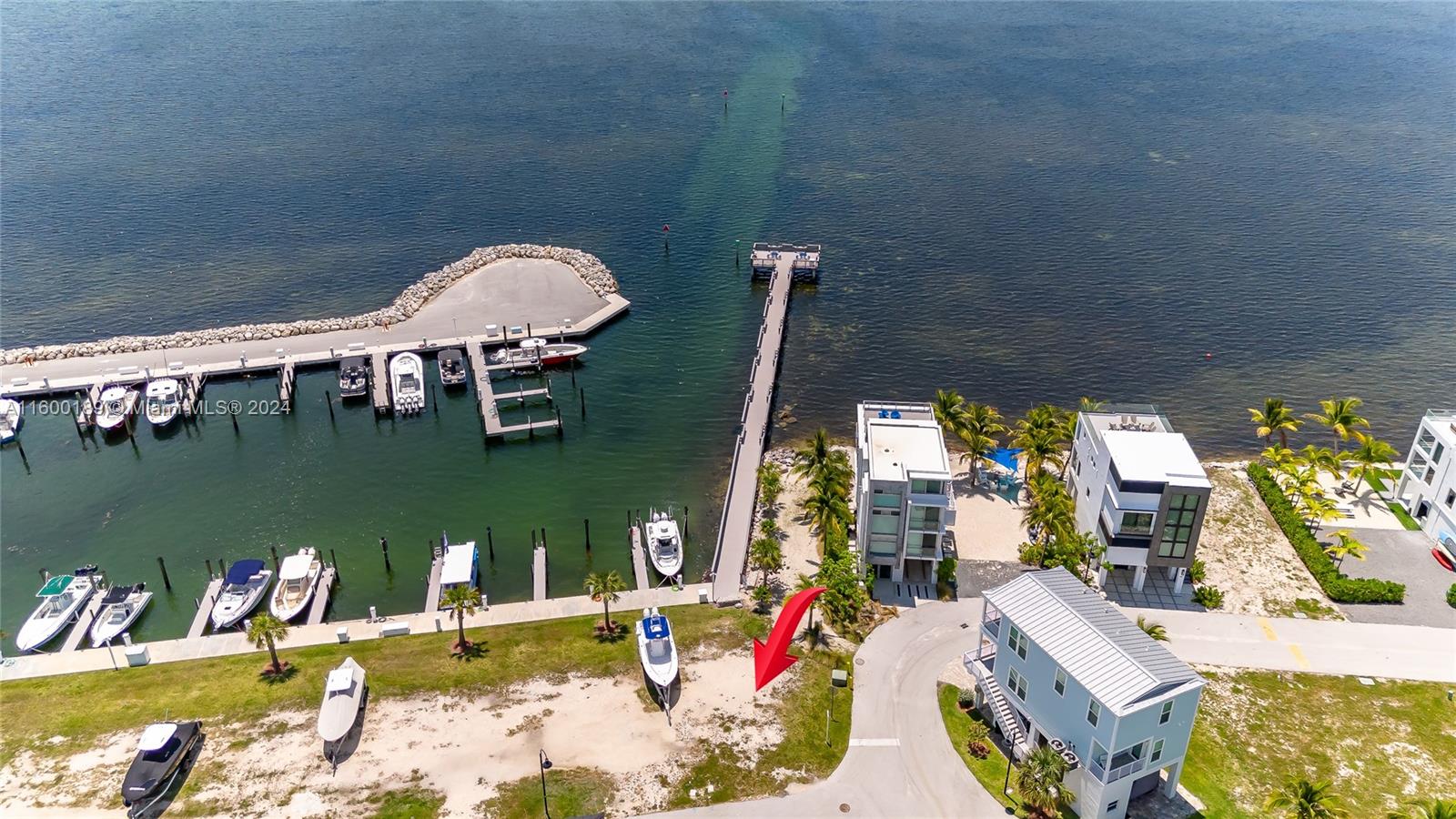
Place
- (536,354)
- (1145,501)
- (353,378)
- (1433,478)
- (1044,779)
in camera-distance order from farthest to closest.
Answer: (536,354) < (353,378) < (1433,478) < (1145,501) < (1044,779)

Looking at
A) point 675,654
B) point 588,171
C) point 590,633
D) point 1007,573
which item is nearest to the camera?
point 675,654

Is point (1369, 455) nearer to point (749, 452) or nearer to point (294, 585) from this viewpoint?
point (749, 452)

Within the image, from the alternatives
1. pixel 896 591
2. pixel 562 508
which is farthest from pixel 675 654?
pixel 562 508

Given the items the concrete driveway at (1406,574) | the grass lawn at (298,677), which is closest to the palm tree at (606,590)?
the grass lawn at (298,677)

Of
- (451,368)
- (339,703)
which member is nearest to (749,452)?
(451,368)

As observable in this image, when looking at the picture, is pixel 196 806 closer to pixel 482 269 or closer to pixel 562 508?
pixel 562 508
